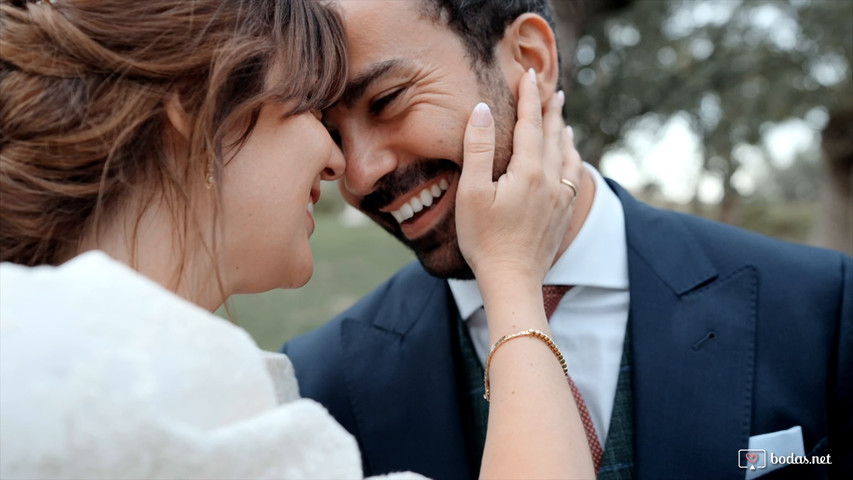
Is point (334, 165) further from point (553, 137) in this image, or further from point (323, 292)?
point (323, 292)

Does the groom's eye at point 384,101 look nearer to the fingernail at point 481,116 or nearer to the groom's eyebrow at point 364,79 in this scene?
the groom's eyebrow at point 364,79

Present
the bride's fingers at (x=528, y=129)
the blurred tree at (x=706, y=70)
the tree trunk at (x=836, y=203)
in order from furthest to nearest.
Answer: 1. the tree trunk at (x=836, y=203)
2. the blurred tree at (x=706, y=70)
3. the bride's fingers at (x=528, y=129)

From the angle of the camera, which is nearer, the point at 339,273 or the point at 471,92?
the point at 471,92

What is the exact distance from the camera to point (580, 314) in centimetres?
256

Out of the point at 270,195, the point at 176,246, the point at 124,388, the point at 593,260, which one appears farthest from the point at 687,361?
the point at 124,388

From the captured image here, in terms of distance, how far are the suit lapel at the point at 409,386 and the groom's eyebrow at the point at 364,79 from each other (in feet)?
2.63

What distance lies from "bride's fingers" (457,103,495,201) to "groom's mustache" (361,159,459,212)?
0.36ft

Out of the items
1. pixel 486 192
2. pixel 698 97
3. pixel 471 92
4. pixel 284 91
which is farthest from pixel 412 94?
pixel 698 97

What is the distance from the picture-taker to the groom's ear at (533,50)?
8.73 ft

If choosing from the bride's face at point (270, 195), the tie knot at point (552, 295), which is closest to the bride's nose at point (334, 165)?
the bride's face at point (270, 195)

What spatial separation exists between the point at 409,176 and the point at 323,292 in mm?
8484

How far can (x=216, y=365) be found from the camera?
1338 millimetres

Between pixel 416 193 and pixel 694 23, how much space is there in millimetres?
7793

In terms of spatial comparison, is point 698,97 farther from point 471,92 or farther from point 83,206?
point 83,206
